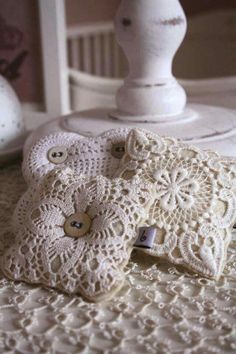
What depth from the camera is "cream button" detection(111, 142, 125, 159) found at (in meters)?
0.64

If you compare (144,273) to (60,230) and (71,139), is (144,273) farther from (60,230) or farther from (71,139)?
(71,139)

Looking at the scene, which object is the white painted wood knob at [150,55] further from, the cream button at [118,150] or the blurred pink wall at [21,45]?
the blurred pink wall at [21,45]

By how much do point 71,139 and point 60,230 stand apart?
181 millimetres

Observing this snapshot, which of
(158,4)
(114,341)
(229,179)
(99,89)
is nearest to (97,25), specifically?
(99,89)

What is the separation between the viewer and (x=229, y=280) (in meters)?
0.51

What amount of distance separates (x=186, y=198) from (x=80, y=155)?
166 mm

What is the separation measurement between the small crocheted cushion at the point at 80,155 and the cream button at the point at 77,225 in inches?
4.3

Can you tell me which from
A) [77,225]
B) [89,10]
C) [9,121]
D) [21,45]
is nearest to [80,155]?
[77,225]

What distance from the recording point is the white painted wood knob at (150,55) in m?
0.69

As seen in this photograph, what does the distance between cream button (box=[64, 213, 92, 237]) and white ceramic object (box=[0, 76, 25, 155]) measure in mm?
359

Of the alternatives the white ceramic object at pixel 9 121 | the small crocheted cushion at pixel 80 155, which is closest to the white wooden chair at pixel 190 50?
the white ceramic object at pixel 9 121

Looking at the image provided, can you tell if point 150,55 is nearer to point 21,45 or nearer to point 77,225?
point 77,225

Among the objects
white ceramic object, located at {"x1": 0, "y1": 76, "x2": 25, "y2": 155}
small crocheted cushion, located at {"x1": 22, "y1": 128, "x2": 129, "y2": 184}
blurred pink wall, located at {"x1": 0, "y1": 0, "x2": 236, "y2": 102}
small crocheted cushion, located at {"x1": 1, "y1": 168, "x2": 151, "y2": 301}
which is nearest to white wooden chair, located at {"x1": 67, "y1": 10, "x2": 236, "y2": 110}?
blurred pink wall, located at {"x1": 0, "y1": 0, "x2": 236, "y2": 102}

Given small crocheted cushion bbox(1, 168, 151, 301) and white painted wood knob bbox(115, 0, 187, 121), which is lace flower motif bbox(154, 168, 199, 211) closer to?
small crocheted cushion bbox(1, 168, 151, 301)
